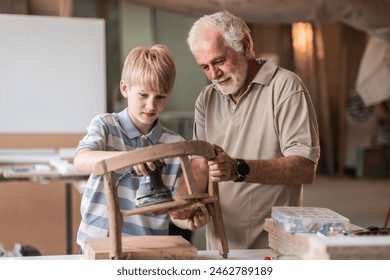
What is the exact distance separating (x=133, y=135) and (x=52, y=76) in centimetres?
95

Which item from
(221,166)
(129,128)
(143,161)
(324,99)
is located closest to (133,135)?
(129,128)

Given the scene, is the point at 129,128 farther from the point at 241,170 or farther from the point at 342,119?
the point at 342,119

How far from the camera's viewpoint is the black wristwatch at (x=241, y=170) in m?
1.45

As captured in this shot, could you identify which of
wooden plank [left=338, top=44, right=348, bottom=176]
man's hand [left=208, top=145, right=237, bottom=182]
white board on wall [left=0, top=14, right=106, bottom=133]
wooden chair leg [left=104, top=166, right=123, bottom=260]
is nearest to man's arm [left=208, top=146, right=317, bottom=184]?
man's hand [left=208, top=145, right=237, bottom=182]

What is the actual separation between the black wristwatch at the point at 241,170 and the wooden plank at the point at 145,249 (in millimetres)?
191

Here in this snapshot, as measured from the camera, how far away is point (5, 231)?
7.26 feet

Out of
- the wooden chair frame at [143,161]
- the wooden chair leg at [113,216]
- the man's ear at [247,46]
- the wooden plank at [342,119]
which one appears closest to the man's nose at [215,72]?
the man's ear at [247,46]

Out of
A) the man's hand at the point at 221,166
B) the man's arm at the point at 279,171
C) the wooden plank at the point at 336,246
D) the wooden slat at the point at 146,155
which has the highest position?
the wooden slat at the point at 146,155

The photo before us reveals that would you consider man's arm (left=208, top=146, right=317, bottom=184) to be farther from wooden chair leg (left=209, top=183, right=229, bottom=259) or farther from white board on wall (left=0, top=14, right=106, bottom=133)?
white board on wall (left=0, top=14, right=106, bottom=133)

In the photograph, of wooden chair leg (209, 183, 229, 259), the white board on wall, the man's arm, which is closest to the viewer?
wooden chair leg (209, 183, 229, 259)

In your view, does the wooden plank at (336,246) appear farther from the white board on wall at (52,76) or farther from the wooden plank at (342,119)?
the wooden plank at (342,119)

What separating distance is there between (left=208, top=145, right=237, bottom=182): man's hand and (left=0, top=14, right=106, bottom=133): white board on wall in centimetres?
91

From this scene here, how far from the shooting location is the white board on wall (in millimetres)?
2113

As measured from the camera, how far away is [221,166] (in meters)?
1.37
